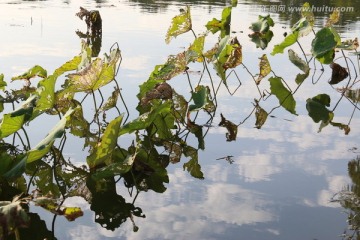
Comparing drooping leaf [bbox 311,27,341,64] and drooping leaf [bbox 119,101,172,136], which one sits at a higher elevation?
drooping leaf [bbox 311,27,341,64]

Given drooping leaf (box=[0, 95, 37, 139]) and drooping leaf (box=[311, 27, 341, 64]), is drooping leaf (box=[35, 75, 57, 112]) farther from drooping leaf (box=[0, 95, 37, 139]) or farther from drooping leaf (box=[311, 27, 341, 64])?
drooping leaf (box=[311, 27, 341, 64])

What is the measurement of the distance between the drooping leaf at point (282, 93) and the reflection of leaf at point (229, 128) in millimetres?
210

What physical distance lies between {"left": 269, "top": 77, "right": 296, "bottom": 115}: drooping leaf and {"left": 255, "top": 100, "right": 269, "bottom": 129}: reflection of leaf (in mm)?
116

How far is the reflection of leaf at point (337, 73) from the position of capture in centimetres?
305

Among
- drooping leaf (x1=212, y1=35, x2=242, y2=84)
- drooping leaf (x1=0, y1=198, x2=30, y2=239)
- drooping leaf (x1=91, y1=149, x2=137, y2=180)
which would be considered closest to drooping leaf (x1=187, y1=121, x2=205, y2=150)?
drooping leaf (x1=212, y1=35, x2=242, y2=84)

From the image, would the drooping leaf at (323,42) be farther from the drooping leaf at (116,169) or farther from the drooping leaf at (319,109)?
the drooping leaf at (116,169)

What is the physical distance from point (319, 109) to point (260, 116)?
0.96 ft

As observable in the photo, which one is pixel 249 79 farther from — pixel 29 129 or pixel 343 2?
pixel 343 2

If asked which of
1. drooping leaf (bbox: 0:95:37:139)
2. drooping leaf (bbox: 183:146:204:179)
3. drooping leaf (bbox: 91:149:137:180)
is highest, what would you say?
drooping leaf (bbox: 0:95:37:139)

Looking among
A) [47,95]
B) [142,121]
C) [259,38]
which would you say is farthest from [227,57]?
[47,95]

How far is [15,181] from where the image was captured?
75.0 inches

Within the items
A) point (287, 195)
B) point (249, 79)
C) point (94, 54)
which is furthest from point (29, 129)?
point (94, 54)

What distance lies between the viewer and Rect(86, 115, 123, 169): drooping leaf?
5.89 ft

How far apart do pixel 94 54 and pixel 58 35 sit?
0.97 m
